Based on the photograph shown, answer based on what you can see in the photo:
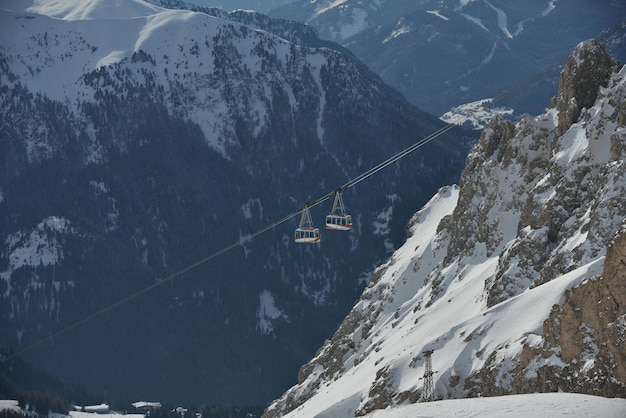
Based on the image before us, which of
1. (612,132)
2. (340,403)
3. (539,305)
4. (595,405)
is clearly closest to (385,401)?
(340,403)

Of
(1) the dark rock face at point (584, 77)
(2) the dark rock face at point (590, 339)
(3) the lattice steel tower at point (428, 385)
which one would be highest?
(1) the dark rock face at point (584, 77)

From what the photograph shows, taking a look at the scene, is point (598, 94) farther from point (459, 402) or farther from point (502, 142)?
point (459, 402)

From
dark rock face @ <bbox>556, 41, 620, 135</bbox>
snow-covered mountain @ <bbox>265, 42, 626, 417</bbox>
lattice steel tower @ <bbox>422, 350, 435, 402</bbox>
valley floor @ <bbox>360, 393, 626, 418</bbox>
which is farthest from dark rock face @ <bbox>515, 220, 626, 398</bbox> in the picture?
dark rock face @ <bbox>556, 41, 620, 135</bbox>

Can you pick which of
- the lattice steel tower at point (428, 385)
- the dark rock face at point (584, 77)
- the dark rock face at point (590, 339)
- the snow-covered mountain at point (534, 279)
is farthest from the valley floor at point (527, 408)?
the dark rock face at point (584, 77)

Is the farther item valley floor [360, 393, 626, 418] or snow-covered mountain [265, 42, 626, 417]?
snow-covered mountain [265, 42, 626, 417]

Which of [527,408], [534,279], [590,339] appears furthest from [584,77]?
[527,408]

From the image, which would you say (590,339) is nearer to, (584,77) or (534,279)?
(534,279)

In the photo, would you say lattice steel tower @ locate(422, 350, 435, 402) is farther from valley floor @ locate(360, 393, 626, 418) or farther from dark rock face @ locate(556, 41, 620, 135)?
dark rock face @ locate(556, 41, 620, 135)

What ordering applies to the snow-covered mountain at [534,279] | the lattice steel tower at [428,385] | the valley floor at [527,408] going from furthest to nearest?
the lattice steel tower at [428,385], the snow-covered mountain at [534,279], the valley floor at [527,408]

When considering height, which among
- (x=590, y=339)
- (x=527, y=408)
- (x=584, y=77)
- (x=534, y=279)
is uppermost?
(x=584, y=77)

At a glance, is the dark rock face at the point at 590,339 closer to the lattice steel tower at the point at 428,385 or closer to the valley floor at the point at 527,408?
the valley floor at the point at 527,408
